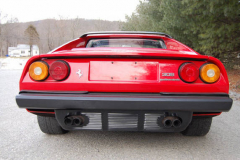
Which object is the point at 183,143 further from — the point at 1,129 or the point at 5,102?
the point at 5,102

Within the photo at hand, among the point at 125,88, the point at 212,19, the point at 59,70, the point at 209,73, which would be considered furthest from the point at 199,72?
the point at 212,19

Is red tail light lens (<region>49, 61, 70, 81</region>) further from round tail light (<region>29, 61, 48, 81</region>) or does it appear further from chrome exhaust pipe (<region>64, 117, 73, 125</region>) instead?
chrome exhaust pipe (<region>64, 117, 73, 125</region>)

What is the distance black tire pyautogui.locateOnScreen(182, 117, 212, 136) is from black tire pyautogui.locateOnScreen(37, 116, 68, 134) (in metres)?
1.67

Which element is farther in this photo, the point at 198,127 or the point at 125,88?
the point at 198,127

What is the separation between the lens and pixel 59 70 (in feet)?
5.64

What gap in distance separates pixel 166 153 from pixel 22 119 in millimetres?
2465

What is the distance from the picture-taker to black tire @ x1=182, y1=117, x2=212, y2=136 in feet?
7.02

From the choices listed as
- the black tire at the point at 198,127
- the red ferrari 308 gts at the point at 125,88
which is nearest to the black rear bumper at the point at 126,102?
the red ferrari 308 gts at the point at 125,88

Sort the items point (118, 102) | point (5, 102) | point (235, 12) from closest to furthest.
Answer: point (118, 102) < point (5, 102) < point (235, 12)

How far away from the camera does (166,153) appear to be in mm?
1920

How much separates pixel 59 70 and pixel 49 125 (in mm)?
876

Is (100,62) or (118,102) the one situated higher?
(100,62)

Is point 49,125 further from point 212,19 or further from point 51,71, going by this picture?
point 212,19

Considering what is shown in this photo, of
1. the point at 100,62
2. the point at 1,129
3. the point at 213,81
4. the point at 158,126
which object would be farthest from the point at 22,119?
the point at 213,81
